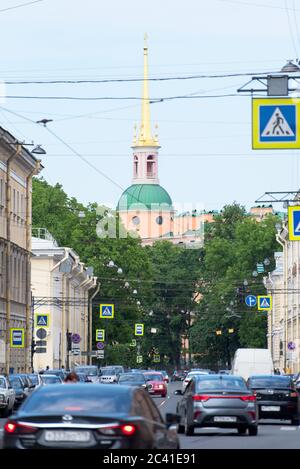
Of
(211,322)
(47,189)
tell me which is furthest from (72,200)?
(211,322)

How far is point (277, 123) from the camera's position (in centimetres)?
3073

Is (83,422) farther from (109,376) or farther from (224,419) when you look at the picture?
(109,376)

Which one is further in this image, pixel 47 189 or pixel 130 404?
pixel 47 189

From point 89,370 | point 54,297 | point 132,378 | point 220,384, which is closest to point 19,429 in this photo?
point 220,384

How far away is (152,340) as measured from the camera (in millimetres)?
158000

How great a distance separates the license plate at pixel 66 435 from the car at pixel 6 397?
27.9 metres

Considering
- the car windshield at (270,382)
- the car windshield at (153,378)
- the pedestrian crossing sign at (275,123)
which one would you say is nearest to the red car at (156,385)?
the car windshield at (153,378)

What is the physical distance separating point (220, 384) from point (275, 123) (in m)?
5.99

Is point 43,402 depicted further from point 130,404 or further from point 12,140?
point 12,140

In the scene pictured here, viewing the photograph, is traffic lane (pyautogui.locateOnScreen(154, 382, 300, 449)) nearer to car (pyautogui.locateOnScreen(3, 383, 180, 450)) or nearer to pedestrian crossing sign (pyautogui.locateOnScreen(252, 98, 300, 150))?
pedestrian crossing sign (pyautogui.locateOnScreen(252, 98, 300, 150))

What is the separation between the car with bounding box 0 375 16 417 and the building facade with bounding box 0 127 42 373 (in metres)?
23.0

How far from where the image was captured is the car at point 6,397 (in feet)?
141

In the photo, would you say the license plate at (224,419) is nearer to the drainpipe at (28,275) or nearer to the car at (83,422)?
the car at (83,422)
